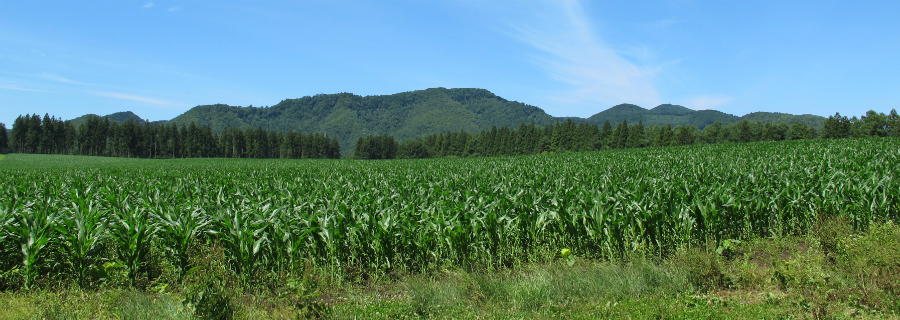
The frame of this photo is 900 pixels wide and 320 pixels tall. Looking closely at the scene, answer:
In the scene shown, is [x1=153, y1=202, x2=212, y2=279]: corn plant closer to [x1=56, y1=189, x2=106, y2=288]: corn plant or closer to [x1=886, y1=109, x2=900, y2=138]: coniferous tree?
[x1=56, y1=189, x2=106, y2=288]: corn plant

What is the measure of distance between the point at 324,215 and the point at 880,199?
914 cm

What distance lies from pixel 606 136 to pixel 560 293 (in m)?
95.4

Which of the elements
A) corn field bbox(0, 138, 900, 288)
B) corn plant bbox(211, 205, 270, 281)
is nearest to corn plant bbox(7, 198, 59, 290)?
corn field bbox(0, 138, 900, 288)

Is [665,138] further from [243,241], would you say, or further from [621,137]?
[243,241]

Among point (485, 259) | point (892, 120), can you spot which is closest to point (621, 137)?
point (892, 120)

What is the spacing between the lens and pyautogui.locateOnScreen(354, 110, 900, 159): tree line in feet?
258

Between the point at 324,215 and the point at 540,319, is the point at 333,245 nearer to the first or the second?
the point at 324,215

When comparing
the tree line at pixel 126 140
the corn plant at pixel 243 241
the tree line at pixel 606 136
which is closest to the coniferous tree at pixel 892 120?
the tree line at pixel 606 136

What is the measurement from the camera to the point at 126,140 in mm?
105125

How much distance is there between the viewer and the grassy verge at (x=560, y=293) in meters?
4.30

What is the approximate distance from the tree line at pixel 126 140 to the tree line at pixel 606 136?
1330 inches

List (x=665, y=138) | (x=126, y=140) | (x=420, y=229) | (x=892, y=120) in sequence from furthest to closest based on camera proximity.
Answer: (x=126, y=140)
(x=665, y=138)
(x=892, y=120)
(x=420, y=229)

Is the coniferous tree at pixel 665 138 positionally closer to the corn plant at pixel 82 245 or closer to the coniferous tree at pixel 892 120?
the coniferous tree at pixel 892 120

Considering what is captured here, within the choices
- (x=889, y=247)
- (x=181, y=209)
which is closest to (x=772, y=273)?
(x=889, y=247)
